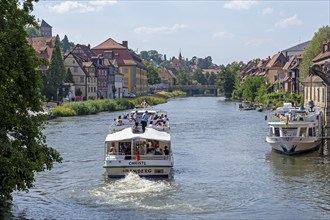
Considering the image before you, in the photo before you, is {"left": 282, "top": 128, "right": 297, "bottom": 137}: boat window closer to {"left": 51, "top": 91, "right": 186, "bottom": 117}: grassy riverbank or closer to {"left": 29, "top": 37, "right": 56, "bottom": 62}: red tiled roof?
{"left": 51, "top": 91, "right": 186, "bottom": 117}: grassy riverbank

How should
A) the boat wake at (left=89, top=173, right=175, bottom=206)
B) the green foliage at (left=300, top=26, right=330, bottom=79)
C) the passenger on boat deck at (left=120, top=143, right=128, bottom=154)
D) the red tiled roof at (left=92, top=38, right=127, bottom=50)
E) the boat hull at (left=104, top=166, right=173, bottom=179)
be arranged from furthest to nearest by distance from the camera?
1. the red tiled roof at (left=92, top=38, right=127, bottom=50)
2. the green foliage at (left=300, top=26, right=330, bottom=79)
3. the passenger on boat deck at (left=120, top=143, right=128, bottom=154)
4. the boat hull at (left=104, top=166, right=173, bottom=179)
5. the boat wake at (left=89, top=173, right=175, bottom=206)

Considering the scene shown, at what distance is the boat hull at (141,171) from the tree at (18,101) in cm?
918

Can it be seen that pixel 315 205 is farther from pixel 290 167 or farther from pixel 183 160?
pixel 183 160

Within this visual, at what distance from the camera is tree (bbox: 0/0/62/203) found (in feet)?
56.4

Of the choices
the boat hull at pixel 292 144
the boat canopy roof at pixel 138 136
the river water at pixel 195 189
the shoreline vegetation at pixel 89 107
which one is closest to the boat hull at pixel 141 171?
the river water at pixel 195 189

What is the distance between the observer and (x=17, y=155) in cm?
1723

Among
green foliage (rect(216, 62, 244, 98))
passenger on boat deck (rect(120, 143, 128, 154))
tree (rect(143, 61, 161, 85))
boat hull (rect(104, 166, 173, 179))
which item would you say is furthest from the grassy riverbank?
tree (rect(143, 61, 161, 85))

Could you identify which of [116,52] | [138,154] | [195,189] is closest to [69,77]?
[116,52]

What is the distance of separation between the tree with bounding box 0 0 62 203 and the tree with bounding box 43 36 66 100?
2620 inches

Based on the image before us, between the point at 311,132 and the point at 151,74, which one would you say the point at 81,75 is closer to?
the point at 311,132

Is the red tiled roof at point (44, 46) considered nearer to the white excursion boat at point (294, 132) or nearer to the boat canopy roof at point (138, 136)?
the white excursion boat at point (294, 132)

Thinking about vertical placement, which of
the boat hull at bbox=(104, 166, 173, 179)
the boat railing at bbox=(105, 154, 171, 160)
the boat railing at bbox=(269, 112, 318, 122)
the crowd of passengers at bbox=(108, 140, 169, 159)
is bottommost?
the boat hull at bbox=(104, 166, 173, 179)

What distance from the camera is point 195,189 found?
27016 millimetres

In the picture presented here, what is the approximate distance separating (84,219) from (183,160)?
50.6ft
